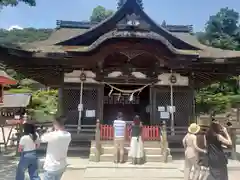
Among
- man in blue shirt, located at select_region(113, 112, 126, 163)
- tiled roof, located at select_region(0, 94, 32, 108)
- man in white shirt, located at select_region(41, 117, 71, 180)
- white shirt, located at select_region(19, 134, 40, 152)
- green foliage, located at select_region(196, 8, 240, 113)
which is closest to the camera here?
man in white shirt, located at select_region(41, 117, 71, 180)

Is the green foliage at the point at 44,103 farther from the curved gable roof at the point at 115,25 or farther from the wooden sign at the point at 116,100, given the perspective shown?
the curved gable roof at the point at 115,25

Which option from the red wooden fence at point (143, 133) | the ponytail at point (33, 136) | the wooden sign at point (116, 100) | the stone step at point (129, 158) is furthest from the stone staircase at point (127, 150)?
the wooden sign at point (116, 100)

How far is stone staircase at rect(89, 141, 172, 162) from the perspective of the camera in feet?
30.8

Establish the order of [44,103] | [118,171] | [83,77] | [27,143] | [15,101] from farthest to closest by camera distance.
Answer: [44,103] → [15,101] → [83,77] → [118,171] → [27,143]

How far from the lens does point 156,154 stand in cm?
968

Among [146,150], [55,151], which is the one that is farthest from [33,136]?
[146,150]

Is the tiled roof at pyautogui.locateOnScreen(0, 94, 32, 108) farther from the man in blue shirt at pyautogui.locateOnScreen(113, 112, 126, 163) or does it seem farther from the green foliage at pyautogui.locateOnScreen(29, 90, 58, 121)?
the man in blue shirt at pyautogui.locateOnScreen(113, 112, 126, 163)

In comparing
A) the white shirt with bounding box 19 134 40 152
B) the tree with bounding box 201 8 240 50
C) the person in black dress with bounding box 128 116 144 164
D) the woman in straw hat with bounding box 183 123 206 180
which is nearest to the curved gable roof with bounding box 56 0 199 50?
→ the person in black dress with bounding box 128 116 144 164

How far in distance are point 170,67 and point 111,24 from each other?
359 centimetres

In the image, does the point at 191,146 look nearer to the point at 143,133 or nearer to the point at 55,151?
the point at 55,151

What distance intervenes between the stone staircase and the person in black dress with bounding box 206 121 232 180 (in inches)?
185

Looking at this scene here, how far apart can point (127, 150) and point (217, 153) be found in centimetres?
522

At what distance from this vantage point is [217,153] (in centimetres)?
471

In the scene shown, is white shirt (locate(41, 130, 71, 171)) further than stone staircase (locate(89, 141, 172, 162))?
No
